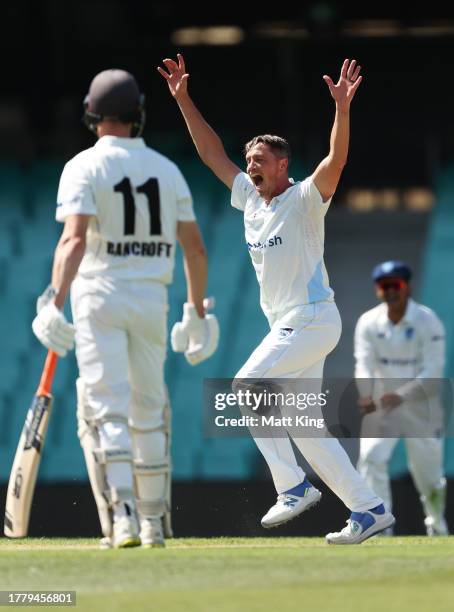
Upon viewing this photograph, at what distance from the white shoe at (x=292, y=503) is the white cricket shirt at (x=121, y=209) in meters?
1.07

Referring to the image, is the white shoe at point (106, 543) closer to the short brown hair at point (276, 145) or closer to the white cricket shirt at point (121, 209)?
the white cricket shirt at point (121, 209)

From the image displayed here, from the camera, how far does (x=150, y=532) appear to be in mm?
6027

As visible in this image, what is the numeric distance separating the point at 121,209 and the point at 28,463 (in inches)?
38.5

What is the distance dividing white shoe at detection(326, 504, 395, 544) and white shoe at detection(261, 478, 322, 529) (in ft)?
0.62

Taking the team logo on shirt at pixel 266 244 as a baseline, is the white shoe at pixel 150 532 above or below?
below

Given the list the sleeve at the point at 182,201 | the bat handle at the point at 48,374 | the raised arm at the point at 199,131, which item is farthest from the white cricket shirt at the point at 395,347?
the bat handle at the point at 48,374

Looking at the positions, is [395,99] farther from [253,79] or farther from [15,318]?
[15,318]

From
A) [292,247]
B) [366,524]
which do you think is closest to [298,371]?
[292,247]

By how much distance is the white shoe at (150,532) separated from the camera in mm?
6027

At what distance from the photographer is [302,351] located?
6477 mm

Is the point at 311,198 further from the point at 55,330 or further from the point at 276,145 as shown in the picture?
the point at 55,330

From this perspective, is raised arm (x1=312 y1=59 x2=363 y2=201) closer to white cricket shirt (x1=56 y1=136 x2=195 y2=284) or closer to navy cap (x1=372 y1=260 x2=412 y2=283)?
white cricket shirt (x1=56 y1=136 x2=195 y2=284)

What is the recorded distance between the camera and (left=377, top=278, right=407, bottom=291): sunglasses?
990 cm

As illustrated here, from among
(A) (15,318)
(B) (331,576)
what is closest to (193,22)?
(A) (15,318)
